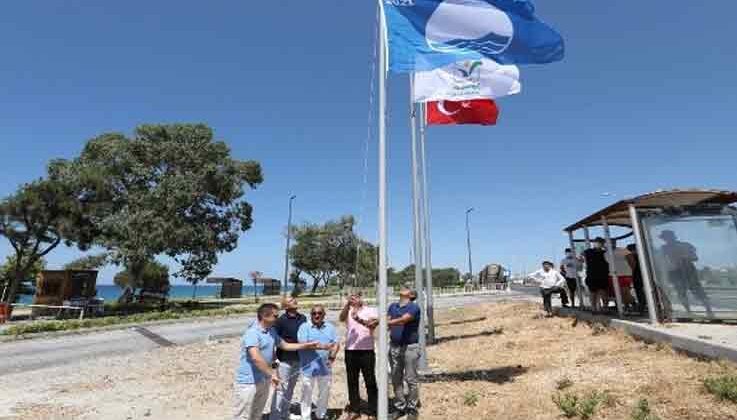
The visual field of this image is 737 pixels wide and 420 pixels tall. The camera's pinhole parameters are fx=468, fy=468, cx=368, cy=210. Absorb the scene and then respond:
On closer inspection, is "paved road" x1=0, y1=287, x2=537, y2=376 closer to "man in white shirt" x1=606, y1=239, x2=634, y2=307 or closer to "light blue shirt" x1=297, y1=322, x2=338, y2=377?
"light blue shirt" x1=297, y1=322, x2=338, y2=377

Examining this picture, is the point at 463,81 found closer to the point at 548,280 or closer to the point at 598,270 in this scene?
the point at 598,270

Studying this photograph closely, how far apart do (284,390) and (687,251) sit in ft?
28.8

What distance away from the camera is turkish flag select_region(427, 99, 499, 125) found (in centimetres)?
823

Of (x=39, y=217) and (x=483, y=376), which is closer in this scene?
(x=483, y=376)

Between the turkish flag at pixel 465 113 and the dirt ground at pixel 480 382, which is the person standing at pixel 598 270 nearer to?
the dirt ground at pixel 480 382

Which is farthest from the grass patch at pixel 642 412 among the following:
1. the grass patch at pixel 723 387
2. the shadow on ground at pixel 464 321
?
the shadow on ground at pixel 464 321

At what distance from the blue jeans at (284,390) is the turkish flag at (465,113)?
4863mm

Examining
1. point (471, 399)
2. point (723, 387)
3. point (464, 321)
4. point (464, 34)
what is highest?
point (464, 34)

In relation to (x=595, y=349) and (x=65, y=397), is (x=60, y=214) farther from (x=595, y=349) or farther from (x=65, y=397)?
(x=595, y=349)

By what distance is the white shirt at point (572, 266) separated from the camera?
47.2 ft

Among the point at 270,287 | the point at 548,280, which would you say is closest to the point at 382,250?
the point at 548,280

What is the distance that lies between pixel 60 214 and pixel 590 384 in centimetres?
3332

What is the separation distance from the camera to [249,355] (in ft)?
17.5

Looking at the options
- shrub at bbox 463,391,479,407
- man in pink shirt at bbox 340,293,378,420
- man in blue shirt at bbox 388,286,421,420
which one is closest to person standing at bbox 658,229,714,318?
shrub at bbox 463,391,479,407
